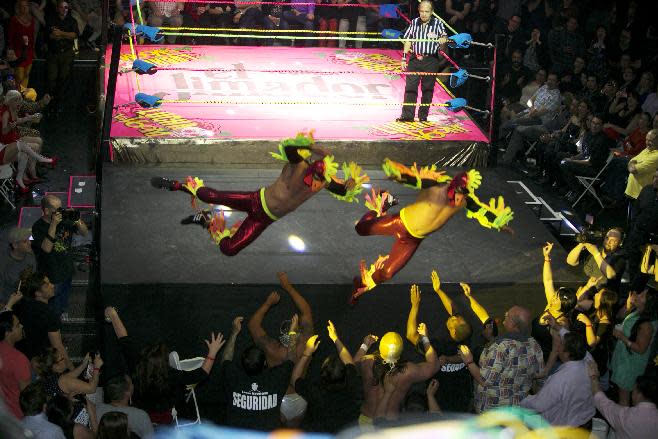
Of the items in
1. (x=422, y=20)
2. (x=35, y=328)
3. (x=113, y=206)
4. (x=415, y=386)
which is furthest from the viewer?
(x=422, y=20)

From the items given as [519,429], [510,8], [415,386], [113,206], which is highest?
[510,8]

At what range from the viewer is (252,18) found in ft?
34.3

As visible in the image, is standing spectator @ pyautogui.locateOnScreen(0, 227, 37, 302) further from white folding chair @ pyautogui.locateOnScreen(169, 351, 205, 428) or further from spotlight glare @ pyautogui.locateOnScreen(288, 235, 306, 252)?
spotlight glare @ pyautogui.locateOnScreen(288, 235, 306, 252)

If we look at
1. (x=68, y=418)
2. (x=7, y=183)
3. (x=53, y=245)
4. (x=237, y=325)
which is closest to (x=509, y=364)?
(x=237, y=325)

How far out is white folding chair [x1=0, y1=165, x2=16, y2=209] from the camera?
291 inches

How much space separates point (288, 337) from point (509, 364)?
1.25 m

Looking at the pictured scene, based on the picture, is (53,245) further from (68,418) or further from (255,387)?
(255,387)

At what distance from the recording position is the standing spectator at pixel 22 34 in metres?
9.23

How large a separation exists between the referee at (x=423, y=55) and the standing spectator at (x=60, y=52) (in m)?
4.21

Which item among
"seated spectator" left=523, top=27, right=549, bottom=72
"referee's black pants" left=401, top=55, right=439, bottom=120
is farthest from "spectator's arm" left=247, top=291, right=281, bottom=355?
"seated spectator" left=523, top=27, right=549, bottom=72

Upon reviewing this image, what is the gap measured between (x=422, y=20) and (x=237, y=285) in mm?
3361

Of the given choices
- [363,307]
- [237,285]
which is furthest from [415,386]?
[237,285]

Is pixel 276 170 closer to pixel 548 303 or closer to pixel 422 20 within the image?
pixel 422 20

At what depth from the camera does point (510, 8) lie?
36.4 ft
